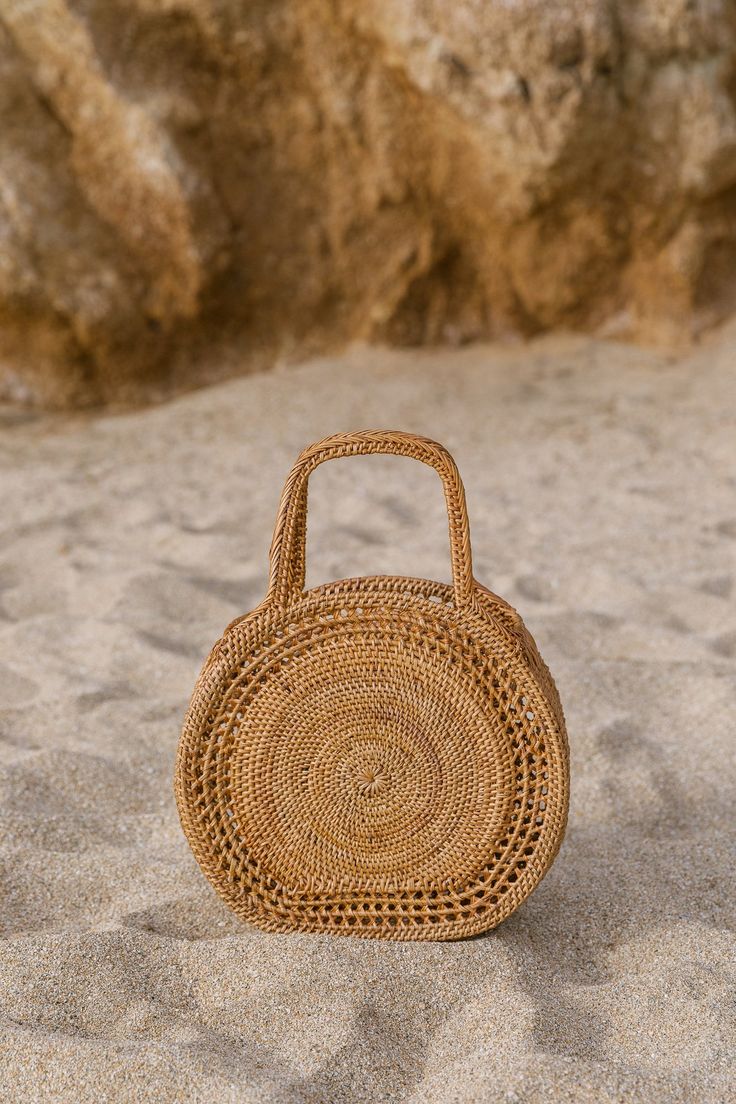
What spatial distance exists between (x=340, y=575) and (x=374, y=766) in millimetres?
1286

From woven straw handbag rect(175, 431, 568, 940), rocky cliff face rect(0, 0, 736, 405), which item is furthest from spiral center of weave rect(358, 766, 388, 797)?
rocky cliff face rect(0, 0, 736, 405)

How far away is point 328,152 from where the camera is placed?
13.7ft

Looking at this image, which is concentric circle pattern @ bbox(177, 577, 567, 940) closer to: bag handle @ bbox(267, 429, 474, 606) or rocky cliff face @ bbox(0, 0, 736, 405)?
bag handle @ bbox(267, 429, 474, 606)

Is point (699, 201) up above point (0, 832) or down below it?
above

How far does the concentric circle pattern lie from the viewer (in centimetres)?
141

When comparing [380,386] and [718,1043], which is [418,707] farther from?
[380,386]

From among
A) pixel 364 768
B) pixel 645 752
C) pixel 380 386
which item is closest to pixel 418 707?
pixel 364 768

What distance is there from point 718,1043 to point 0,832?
1018 mm

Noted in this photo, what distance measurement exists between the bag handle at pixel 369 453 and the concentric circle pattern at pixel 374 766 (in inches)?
1.3

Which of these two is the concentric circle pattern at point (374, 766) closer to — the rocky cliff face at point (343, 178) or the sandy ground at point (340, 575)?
the sandy ground at point (340, 575)

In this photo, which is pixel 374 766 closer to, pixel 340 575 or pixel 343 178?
pixel 340 575

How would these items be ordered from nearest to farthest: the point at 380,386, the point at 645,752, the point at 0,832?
the point at 0,832
the point at 645,752
the point at 380,386

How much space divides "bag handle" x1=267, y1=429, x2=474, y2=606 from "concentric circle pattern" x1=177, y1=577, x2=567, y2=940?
0.11ft

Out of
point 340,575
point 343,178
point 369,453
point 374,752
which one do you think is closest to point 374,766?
point 374,752
